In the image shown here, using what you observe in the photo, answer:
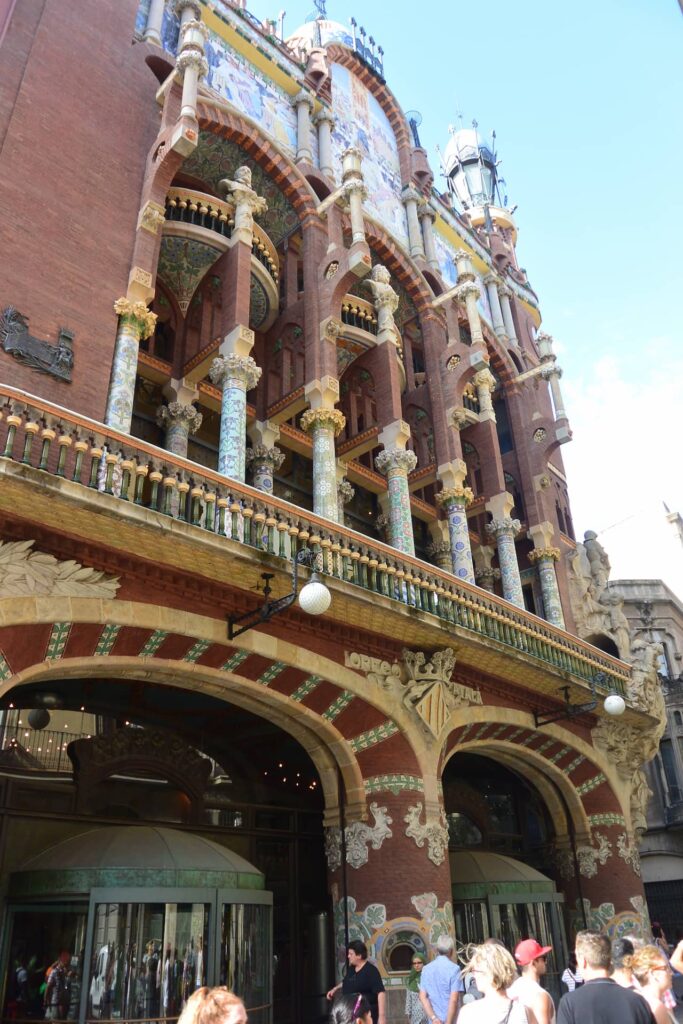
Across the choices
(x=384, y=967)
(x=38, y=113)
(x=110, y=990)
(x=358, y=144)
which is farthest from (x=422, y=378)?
(x=110, y=990)

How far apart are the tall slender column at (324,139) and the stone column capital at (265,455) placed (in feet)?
23.7

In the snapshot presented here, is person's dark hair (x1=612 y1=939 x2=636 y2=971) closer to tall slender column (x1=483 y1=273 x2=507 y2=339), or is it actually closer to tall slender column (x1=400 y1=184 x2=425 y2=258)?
tall slender column (x1=400 y1=184 x2=425 y2=258)

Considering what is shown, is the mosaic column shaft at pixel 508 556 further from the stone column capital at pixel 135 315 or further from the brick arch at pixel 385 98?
the brick arch at pixel 385 98

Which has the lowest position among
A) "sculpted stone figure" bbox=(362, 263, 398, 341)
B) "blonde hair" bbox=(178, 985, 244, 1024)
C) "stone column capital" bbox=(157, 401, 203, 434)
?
"blonde hair" bbox=(178, 985, 244, 1024)

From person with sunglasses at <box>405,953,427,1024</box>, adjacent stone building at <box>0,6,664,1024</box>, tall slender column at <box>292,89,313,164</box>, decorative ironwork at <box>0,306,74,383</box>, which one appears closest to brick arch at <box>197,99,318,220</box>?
adjacent stone building at <box>0,6,664,1024</box>

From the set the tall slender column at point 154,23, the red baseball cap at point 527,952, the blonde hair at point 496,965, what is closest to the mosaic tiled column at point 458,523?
the tall slender column at point 154,23

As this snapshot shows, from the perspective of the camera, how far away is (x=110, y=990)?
834 centimetres

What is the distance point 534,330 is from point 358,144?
9.89m

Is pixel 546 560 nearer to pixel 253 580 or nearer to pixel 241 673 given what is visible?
pixel 241 673

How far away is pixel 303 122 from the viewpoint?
1844cm

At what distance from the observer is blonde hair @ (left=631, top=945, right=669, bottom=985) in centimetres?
446

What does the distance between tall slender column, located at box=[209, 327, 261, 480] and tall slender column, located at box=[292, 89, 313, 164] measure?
7.20 m

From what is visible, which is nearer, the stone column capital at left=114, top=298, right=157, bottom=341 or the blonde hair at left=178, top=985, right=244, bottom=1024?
the blonde hair at left=178, top=985, right=244, bottom=1024

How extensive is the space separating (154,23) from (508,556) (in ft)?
44.6
